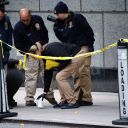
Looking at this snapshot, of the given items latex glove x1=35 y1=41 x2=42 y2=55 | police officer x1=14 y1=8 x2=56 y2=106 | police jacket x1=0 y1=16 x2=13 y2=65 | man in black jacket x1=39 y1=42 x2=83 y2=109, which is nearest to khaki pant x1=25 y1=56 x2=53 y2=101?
police officer x1=14 y1=8 x2=56 y2=106

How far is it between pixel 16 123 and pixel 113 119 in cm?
170

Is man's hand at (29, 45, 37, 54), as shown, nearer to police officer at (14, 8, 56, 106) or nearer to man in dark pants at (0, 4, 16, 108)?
police officer at (14, 8, 56, 106)

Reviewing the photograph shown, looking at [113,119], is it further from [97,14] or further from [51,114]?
[97,14]

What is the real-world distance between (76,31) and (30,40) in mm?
1070

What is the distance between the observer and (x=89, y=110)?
14.1m

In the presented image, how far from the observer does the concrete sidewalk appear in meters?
12.8

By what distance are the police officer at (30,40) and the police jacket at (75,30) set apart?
581 millimetres

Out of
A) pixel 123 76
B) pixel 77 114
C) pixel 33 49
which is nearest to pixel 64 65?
pixel 33 49

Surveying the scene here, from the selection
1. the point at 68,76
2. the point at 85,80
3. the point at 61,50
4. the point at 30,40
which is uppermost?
the point at 30,40

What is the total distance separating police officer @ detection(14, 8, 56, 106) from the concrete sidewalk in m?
0.38

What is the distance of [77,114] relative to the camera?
13609 millimetres

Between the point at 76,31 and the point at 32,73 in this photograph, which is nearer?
the point at 76,31

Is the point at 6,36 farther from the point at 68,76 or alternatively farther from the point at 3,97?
the point at 3,97

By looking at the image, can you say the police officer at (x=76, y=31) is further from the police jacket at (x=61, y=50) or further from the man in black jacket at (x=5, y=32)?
the man in black jacket at (x=5, y=32)
